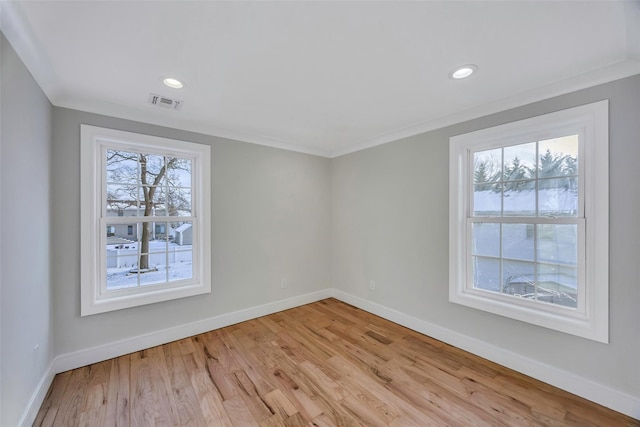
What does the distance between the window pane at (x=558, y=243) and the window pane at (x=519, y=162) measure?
465 millimetres

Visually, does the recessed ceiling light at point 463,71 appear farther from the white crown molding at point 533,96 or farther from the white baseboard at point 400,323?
the white baseboard at point 400,323

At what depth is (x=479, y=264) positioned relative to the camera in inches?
99.4

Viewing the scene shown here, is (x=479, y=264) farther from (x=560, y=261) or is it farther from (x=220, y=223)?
(x=220, y=223)

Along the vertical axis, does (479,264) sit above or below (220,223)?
below

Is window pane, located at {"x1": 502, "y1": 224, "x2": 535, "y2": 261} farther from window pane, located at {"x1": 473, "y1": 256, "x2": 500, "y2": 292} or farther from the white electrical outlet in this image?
the white electrical outlet

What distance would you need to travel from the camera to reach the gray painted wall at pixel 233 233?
7.18 feet

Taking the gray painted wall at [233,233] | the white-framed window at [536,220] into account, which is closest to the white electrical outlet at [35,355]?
the gray painted wall at [233,233]

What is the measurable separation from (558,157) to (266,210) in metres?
3.01

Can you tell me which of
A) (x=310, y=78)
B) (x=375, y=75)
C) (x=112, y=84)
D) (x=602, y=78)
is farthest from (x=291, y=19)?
(x=602, y=78)

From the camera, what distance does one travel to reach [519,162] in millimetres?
2277

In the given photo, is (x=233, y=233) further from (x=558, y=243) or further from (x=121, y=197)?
(x=558, y=243)

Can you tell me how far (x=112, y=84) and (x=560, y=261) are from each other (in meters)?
3.80

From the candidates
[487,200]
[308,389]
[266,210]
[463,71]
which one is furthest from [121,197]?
[487,200]

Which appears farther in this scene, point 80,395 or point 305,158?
point 305,158
